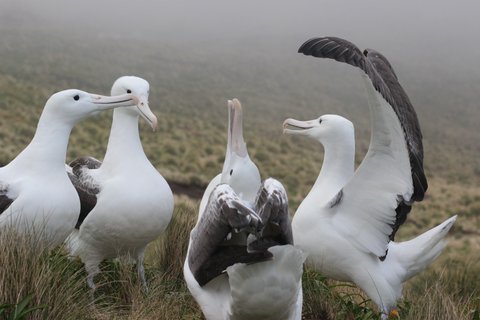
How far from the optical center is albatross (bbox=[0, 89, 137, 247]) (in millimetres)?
3486

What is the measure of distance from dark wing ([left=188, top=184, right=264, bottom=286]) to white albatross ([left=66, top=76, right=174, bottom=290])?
0.85m

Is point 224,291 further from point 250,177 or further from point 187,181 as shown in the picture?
point 187,181

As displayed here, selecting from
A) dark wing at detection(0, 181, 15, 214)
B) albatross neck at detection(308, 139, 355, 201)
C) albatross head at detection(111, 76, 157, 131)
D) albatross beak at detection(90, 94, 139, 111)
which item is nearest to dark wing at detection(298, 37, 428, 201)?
albatross neck at detection(308, 139, 355, 201)

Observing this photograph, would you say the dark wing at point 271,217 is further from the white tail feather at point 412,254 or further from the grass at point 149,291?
the white tail feather at point 412,254

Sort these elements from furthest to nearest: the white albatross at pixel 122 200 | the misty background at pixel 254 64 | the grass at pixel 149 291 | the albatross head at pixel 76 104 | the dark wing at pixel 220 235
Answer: the misty background at pixel 254 64 < the white albatross at pixel 122 200 < the albatross head at pixel 76 104 < the grass at pixel 149 291 < the dark wing at pixel 220 235

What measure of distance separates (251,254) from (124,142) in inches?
77.3

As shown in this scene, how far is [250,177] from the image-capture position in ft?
11.1

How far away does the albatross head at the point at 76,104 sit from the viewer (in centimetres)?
382

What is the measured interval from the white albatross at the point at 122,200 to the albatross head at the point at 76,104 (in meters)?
0.14

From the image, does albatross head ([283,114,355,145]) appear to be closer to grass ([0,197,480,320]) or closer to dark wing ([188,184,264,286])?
grass ([0,197,480,320])

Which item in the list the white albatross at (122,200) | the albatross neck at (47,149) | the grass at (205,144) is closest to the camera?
the grass at (205,144)

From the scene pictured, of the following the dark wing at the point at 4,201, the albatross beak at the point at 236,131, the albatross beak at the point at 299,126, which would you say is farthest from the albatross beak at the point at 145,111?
the albatross beak at the point at 299,126

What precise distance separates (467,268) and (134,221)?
10.4 feet

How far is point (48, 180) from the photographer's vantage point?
3.60 meters
